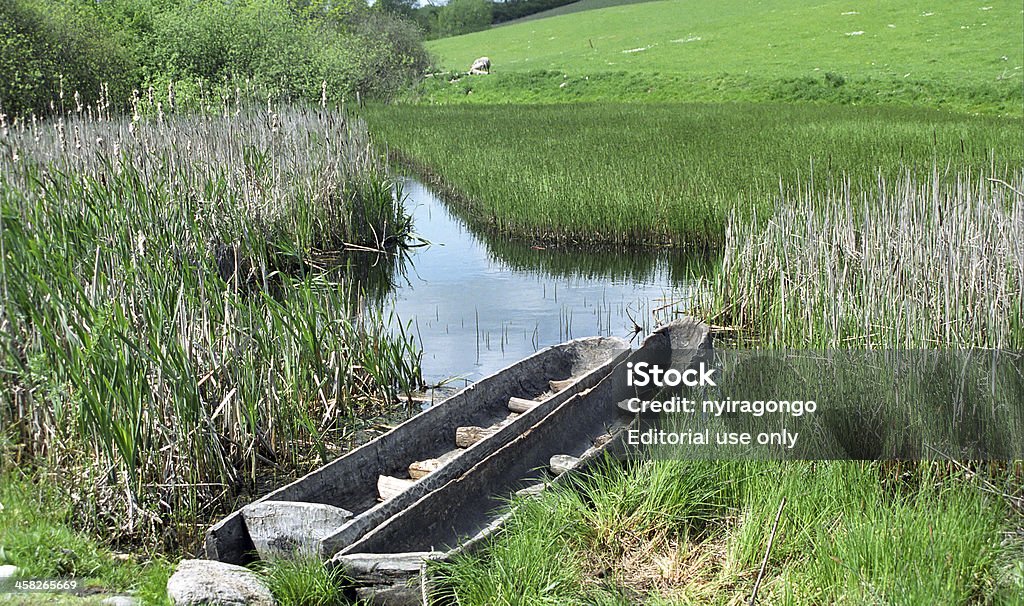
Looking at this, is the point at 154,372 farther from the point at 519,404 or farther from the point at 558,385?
the point at 558,385

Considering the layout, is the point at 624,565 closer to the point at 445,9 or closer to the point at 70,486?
the point at 70,486

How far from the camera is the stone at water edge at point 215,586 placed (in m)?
3.89

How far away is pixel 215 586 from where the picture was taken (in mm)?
3928

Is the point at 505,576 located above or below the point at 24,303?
below

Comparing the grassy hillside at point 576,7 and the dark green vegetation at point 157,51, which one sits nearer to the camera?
the dark green vegetation at point 157,51

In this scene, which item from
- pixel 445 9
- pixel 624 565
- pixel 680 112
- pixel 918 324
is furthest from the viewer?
pixel 445 9

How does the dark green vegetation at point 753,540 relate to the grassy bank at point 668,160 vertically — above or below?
below

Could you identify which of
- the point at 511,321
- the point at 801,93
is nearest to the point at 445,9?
the point at 801,93

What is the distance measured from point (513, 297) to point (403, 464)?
5012mm

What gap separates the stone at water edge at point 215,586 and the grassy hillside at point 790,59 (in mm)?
26997

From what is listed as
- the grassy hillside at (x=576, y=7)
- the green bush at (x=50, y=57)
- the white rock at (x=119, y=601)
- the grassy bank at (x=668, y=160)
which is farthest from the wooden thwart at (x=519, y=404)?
the grassy hillside at (x=576, y=7)

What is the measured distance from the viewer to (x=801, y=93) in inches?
1238

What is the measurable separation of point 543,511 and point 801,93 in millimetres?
29438

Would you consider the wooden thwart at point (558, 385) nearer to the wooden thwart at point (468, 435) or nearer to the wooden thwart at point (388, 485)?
the wooden thwart at point (468, 435)
